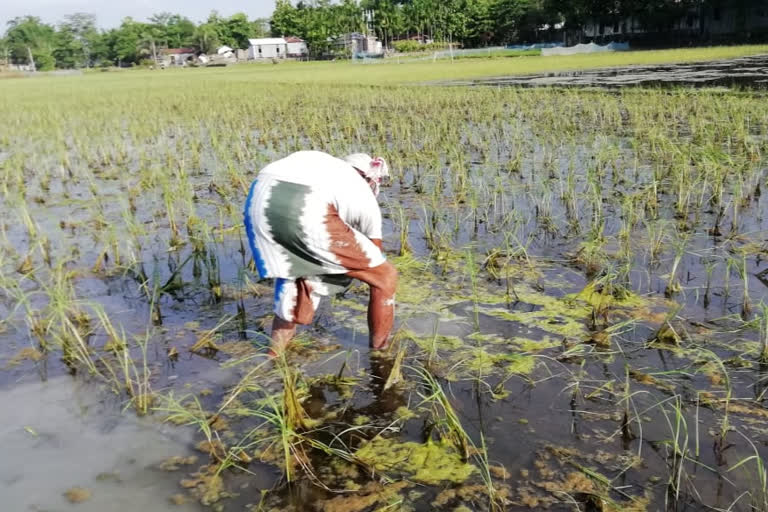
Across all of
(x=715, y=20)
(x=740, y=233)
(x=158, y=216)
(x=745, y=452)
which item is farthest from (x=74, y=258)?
(x=715, y=20)

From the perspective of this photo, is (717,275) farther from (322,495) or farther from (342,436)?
(322,495)

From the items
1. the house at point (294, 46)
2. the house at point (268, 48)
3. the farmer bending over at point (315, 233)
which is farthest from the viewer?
the house at point (294, 46)

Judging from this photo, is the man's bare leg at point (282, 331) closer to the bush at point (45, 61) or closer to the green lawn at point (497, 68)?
the green lawn at point (497, 68)

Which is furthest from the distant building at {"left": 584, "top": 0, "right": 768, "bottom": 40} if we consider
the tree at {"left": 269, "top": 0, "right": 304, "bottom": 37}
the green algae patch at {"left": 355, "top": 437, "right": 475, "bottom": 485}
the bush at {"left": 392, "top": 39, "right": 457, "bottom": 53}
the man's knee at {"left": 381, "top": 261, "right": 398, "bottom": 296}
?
the green algae patch at {"left": 355, "top": 437, "right": 475, "bottom": 485}

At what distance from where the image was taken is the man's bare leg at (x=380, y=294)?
2.79m

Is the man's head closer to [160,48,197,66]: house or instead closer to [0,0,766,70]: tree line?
[0,0,766,70]: tree line

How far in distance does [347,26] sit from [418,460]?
7467cm

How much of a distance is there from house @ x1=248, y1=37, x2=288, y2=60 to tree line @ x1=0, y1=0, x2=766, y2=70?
5.86 feet

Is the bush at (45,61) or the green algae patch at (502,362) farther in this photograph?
the bush at (45,61)

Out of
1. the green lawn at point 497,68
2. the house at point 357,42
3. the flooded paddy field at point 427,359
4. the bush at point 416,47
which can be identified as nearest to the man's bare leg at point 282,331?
the flooded paddy field at point 427,359

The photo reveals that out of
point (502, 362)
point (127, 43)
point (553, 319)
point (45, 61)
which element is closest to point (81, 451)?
point (502, 362)

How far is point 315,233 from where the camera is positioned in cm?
259

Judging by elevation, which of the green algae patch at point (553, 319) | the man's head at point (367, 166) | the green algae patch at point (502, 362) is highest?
the man's head at point (367, 166)

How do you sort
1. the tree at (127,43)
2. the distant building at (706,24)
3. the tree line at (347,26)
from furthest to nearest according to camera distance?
the tree at (127,43) < the tree line at (347,26) < the distant building at (706,24)
